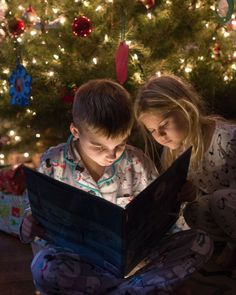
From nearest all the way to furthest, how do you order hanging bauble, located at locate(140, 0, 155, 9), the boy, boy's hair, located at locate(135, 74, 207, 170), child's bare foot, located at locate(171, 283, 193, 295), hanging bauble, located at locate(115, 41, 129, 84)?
the boy → child's bare foot, located at locate(171, 283, 193, 295) → boy's hair, located at locate(135, 74, 207, 170) → hanging bauble, located at locate(115, 41, 129, 84) → hanging bauble, located at locate(140, 0, 155, 9)

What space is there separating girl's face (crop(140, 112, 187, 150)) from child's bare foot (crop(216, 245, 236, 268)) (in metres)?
0.36

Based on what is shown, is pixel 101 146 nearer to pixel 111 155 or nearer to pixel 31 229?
pixel 111 155

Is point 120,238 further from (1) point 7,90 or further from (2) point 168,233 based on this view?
(1) point 7,90

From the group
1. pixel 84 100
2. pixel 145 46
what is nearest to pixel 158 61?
pixel 145 46

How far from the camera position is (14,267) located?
1.29 meters

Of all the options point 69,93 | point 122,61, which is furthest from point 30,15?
point 122,61

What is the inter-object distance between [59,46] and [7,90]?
0.28 metres

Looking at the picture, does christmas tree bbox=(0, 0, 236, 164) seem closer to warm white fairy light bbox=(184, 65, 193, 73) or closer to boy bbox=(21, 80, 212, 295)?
warm white fairy light bbox=(184, 65, 193, 73)

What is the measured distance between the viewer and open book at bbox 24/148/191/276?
0.84 metres

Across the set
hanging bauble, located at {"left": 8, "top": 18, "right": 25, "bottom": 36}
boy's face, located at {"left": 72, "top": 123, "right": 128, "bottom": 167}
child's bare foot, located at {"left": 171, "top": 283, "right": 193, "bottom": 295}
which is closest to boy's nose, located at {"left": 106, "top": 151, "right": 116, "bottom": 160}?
boy's face, located at {"left": 72, "top": 123, "right": 128, "bottom": 167}

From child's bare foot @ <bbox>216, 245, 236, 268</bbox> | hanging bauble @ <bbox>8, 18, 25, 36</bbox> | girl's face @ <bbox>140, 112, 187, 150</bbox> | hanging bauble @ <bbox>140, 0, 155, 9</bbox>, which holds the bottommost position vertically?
child's bare foot @ <bbox>216, 245, 236, 268</bbox>

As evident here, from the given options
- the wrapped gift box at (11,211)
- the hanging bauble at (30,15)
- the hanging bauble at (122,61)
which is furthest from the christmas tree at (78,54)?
the wrapped gift box at (11,211)

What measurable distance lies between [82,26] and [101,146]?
70cm

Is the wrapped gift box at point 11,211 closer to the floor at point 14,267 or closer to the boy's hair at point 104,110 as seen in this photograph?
the floor at point 14,267
